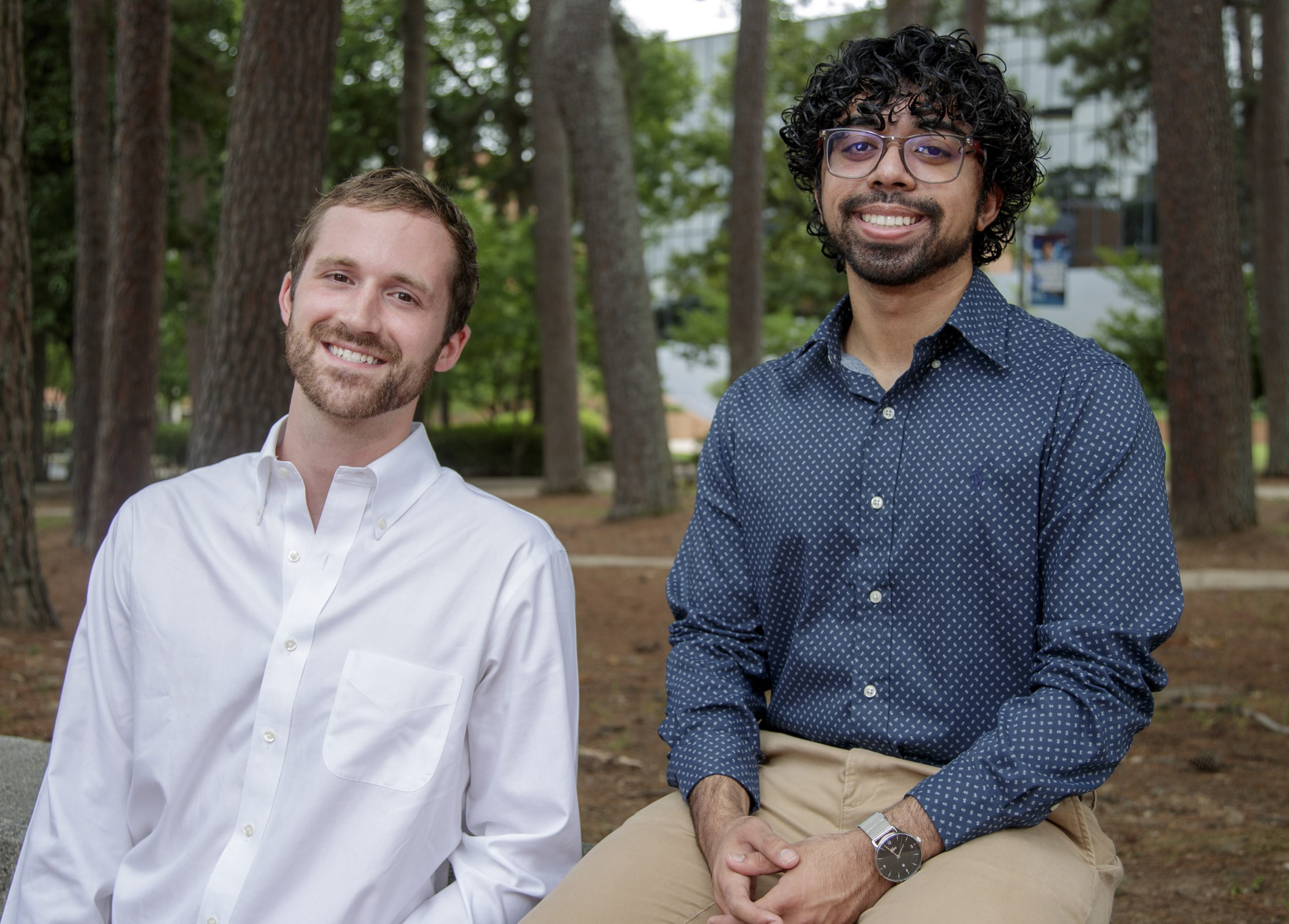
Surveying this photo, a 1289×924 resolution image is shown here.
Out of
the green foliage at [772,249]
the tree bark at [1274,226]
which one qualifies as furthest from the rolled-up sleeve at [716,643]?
the green foliage at [772,249]

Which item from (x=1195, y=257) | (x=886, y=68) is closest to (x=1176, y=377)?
(x=1195, y=257)

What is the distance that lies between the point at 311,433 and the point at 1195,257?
10.2 metres

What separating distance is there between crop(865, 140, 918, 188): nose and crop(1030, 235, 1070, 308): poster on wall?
85.6 feet

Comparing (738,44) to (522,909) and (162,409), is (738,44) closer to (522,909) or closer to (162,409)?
(522,909)

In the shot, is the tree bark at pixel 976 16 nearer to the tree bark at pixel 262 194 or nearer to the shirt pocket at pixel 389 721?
the tree bark at pixel 262 194

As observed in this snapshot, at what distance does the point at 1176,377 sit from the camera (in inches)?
440

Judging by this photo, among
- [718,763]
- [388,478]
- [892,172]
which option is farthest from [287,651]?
[892,172]

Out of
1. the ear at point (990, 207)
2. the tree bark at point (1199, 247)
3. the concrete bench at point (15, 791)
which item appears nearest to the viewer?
the ear at point (990, 207)

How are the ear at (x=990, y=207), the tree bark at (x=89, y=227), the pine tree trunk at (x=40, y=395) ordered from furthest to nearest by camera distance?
the pine tree trunk at (x=40, y=395), the tree bark at (x=89, y=227), the ear at (x=990, y=207)

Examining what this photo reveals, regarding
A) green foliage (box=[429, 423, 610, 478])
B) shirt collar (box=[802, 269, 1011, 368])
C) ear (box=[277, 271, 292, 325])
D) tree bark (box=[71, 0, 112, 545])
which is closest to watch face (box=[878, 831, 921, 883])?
shirt collar (box=[802, 269, 1011, 368])

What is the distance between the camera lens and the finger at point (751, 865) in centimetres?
224

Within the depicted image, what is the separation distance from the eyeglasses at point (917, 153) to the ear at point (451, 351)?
916mm

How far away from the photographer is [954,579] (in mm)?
2484

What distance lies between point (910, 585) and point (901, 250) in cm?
72
